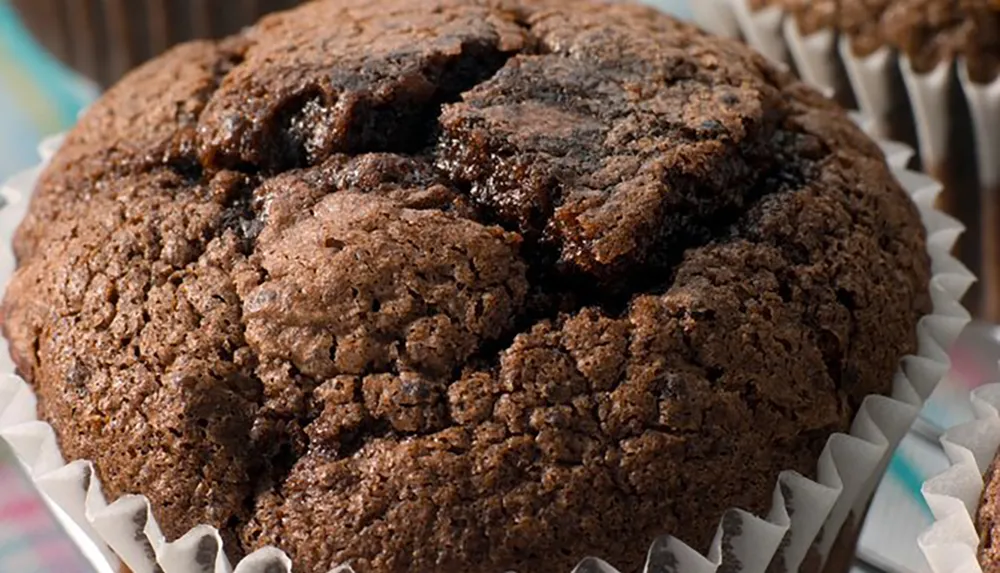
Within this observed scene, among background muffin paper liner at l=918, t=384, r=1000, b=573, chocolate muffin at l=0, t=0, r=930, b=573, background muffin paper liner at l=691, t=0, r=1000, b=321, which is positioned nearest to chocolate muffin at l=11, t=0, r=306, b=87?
background muffin paper liner at l=691, t=0, r=1000, b=321

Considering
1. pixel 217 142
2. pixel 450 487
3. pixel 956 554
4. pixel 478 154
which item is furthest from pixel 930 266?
pixel 217 142

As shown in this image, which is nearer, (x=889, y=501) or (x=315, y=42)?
(x=315, y=42)

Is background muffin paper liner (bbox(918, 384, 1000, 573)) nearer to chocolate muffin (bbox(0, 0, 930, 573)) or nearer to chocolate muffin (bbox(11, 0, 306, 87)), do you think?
chocolate muffin (bbox(0, 0, 930, 573))

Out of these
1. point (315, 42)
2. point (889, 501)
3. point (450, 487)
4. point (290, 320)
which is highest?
point (315, 42)

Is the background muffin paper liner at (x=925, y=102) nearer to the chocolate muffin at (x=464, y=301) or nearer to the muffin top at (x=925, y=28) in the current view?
the muffin top at (x=925, y=28)

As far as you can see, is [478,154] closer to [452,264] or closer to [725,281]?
[452,264]
